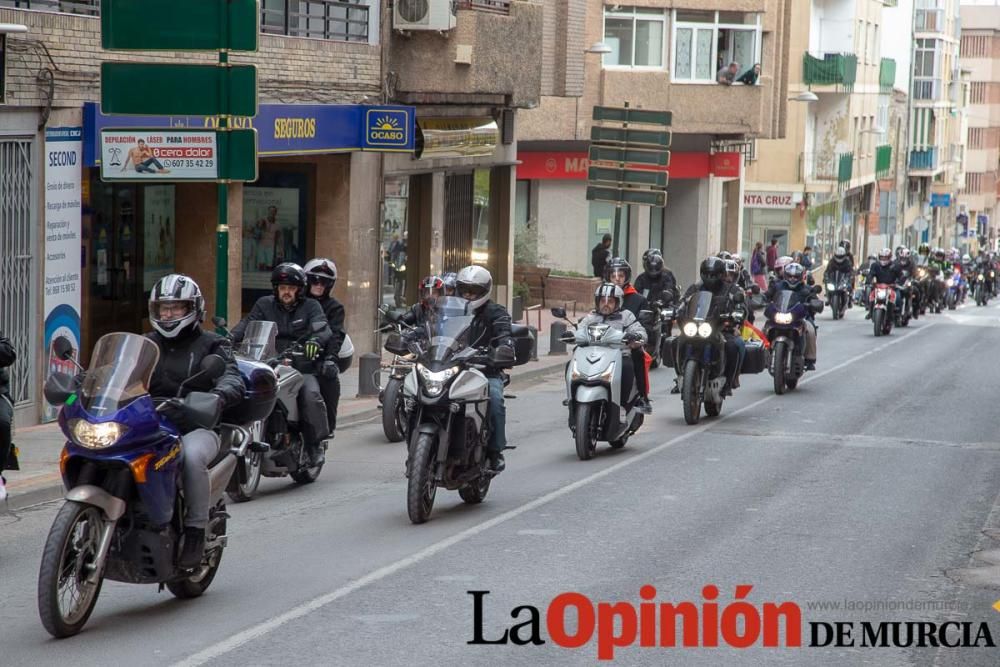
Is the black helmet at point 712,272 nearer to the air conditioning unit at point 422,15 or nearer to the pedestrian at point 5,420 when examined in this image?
the air conditioning unit at point 422,15

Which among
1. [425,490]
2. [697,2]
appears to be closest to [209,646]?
[425,490]

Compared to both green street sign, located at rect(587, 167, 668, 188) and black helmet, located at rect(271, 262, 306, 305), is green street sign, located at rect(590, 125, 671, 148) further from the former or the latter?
black helmet, located at rect(271, 262, 306, 305)

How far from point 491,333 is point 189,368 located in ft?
12.4

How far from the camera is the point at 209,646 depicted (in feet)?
26.2

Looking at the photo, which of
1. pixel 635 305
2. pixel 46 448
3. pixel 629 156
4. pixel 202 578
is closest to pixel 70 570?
pixel 202 578

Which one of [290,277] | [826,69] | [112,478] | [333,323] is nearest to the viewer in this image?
[112,478]

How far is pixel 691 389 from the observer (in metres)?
17.9

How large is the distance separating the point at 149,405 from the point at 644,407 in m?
8.59

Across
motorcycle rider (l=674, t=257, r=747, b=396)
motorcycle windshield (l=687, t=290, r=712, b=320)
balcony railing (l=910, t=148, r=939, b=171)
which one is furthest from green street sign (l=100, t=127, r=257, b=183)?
balcony railing (l=910, t=148, r=939, b=171)

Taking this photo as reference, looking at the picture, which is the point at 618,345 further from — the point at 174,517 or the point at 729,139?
the point at 729,139

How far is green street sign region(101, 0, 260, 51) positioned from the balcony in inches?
3026

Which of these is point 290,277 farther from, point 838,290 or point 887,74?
point 887,74

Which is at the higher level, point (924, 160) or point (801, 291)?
point (924, 160)

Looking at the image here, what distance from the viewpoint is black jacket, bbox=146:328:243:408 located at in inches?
343
